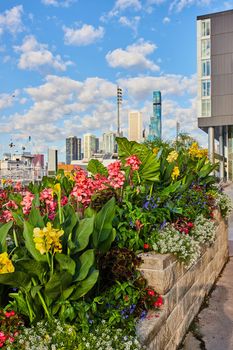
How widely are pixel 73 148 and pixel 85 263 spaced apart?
73.7 m

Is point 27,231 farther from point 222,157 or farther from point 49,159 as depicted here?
point 222,157

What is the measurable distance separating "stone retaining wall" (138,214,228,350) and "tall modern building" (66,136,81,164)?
68660mm

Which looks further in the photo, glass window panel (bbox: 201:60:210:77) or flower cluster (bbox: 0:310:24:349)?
glass window panel (bbox: 201:60:210:77)

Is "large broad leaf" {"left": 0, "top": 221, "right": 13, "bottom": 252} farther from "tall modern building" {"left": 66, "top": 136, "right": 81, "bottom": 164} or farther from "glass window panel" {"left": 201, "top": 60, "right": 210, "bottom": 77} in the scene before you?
"tall modern building" {"left": 66, "top": 136, "right": 81, "bottom": 164}

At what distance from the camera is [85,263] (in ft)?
6.27

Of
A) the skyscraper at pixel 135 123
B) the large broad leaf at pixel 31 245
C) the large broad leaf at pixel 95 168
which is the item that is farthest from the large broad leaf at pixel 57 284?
the skyscraper at pixel 135 123

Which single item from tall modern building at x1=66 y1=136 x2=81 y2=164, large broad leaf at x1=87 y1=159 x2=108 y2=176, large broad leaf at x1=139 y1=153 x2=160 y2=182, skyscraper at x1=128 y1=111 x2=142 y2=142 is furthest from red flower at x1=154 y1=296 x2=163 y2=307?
tall modern building at x1=66 y1=136 x2=81 y2=164

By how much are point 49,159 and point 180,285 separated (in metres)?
10.1

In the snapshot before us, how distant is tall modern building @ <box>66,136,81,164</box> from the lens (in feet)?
238

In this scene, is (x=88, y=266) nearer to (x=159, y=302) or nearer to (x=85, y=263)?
(x=85, y=263)

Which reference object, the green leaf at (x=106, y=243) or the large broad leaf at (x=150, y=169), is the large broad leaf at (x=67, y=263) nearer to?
the green leaf at (x=106, y=243)

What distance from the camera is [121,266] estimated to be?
2.34 meters

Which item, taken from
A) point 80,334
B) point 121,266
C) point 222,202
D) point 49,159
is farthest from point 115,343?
point 49,159

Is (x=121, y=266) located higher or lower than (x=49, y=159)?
lower
